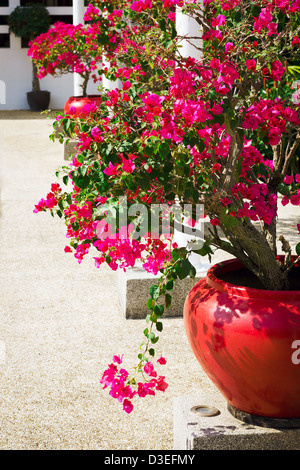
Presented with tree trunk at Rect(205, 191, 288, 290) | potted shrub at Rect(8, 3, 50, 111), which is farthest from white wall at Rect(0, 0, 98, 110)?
tree trunk at Rect(205, 191, 288, 290)

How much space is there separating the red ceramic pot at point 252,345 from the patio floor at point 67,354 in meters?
0.50

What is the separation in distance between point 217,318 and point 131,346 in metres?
1.50

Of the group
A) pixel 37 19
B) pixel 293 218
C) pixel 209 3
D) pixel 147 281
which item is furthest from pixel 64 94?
pixel 209 3

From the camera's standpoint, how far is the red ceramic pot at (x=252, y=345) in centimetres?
267

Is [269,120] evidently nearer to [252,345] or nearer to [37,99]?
[252,345]

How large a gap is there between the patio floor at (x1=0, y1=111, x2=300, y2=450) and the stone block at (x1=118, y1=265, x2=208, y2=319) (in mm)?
83

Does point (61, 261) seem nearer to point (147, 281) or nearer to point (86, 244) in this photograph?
point (147, 281)

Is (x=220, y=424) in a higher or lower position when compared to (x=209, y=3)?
lower

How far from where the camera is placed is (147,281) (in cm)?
468

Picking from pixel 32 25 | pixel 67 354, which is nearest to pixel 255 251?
pixel 67 354

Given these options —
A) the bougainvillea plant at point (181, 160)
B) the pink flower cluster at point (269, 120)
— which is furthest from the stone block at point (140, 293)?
the pink flower cluster at point (269, 120)

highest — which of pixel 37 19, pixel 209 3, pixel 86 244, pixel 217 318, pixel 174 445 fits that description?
pixel 37 19

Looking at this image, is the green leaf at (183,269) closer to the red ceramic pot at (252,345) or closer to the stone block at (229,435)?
the red ceramic pot at (252,345)

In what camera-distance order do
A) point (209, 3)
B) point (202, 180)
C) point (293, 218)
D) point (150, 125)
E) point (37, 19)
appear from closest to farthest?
point (150, 125)
point (202, 180)
point (209, 3)
point (293, 218)
point (37, 19)
